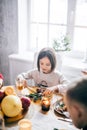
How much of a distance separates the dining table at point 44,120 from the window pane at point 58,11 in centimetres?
152

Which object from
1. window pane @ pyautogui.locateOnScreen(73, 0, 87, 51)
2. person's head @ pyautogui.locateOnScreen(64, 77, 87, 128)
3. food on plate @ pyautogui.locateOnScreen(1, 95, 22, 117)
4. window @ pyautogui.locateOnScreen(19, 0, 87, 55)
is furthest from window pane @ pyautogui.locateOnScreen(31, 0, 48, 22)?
person's head @ pyautogui.locateOnScreen(64, 77, 87, 128)

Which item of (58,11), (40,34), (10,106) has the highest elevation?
(58,11)

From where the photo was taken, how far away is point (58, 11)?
2.71 metres

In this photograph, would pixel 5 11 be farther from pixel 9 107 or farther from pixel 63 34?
pixel 9 107

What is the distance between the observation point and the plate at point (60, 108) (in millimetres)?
1345

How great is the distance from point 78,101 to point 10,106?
549 mm

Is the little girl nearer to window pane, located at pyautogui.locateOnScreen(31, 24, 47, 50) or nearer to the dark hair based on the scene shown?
window pane, located at pyautogui.locateOnScreen(31, 24, 47, 50)

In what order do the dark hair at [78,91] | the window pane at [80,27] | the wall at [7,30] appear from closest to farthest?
the dark hair at [78,91] → the window pane at [80,27] → the wall at [7,30]

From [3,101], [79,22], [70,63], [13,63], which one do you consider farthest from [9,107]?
[79,22]

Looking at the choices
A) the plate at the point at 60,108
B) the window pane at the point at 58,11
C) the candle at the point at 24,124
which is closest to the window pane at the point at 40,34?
the window pane at the point at 58,11

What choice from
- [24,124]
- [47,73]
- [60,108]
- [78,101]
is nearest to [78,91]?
[78,101]

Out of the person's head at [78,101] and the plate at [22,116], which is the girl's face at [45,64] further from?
the person's head at [78,101]

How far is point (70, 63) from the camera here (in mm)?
2461

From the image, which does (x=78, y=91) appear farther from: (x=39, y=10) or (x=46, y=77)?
(x=39, y=10)
